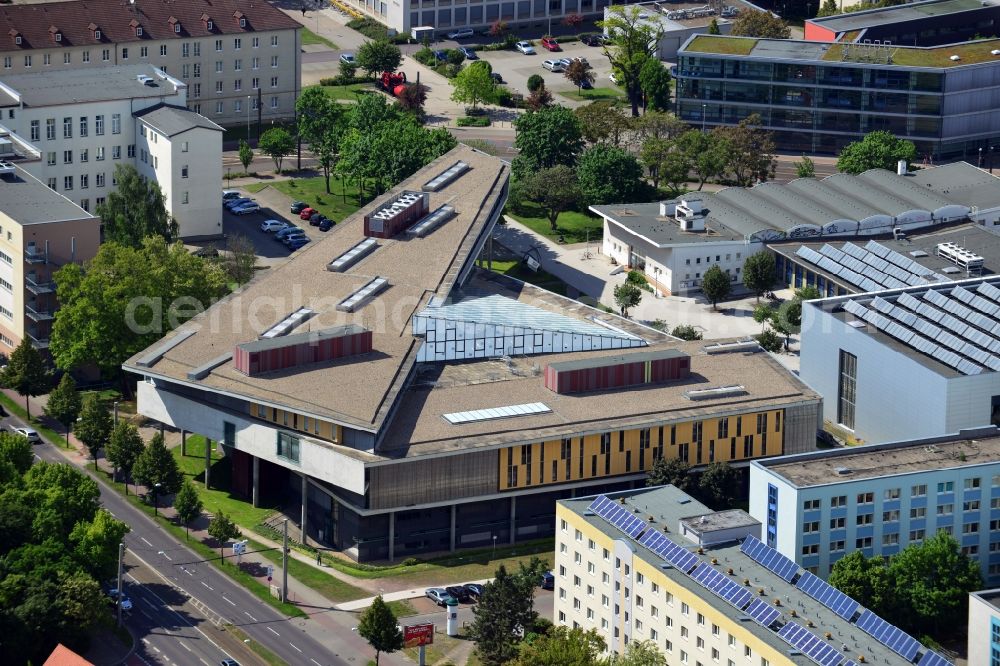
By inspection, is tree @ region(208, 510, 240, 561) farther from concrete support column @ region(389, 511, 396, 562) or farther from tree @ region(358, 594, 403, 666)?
tree @ region(358, 594, 403, 666)

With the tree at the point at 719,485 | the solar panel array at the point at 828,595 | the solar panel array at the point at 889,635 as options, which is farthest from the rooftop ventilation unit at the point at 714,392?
the solar panel array at the point at 889,635

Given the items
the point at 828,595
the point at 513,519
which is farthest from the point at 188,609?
→ the point at 828,595

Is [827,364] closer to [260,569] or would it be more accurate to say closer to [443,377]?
[443,377]

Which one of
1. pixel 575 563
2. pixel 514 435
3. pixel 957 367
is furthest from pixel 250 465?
pixel 957 367

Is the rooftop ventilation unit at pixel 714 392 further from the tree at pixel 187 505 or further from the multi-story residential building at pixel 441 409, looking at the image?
the tree at pixel 187 505

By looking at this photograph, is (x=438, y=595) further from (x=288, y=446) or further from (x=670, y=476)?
(x=670, y=476)

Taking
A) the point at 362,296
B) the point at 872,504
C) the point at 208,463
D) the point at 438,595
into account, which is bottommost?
the point at 438,595
